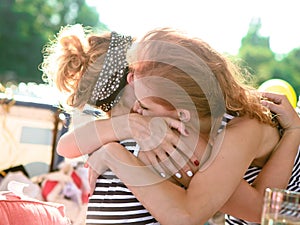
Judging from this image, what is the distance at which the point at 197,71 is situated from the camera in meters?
1.27

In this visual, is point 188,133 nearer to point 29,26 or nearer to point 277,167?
point 277,167

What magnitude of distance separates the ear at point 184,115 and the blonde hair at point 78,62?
20 centimetres

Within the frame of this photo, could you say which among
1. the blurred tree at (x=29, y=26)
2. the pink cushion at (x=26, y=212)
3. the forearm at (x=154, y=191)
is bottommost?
the blurred tree at (x=29, y=26)

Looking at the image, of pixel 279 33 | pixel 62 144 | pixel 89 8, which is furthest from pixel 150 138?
pixel 89 8

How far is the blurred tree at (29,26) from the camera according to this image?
724 inches

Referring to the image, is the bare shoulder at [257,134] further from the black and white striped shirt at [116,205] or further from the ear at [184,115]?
the black and white striped shirt at [116,205]

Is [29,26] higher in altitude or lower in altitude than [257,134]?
lower


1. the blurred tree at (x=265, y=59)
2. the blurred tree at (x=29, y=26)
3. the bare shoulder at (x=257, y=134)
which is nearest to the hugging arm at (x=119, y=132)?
the bare shoulder at (x=257, y=134)

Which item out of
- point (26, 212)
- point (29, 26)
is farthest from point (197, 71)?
point (29, 26)

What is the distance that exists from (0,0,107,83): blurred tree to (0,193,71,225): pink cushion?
17.1 meters

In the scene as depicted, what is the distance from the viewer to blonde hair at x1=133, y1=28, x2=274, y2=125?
50.0 inches

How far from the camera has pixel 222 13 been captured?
12688mm

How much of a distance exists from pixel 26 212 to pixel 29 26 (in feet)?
58.3

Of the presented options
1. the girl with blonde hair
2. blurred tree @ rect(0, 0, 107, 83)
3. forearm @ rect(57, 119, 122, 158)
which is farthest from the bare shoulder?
blurred tree @ rect(0, 0, 107, 83)
